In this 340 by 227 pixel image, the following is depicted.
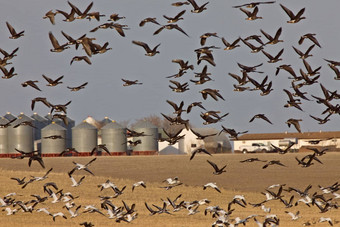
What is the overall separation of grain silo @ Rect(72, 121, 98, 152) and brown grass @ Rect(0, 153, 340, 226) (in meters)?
16.2

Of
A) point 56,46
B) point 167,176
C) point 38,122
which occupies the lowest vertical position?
point 167,176

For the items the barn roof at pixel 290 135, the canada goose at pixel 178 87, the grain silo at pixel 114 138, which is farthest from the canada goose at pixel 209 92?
the barn roof at pixel 290 135

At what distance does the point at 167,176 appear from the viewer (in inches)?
3701

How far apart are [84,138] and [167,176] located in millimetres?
42751

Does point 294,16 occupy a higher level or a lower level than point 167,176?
higher

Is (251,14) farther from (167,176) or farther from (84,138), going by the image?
(84,138)

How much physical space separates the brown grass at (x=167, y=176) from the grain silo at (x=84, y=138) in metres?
16.2

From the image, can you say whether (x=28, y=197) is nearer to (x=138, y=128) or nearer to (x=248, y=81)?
(x=248, y=81)

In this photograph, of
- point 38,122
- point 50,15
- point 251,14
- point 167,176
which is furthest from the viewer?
point 38,122

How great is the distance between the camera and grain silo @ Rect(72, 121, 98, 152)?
133087 millimetres

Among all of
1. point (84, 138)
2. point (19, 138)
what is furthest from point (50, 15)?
point (19, 138)

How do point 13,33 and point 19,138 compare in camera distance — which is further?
point 19,138

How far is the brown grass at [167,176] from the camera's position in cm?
4769

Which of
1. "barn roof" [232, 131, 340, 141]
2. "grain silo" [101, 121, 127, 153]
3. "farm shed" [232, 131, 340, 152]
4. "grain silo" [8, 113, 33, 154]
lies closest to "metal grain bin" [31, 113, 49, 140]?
"grain silo" [8, 113, 33, 154]
